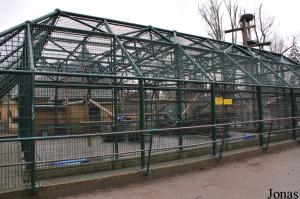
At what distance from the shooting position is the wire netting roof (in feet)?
22.6

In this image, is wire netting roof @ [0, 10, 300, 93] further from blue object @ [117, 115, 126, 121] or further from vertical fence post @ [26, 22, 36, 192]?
Answer: blue object @ [117, 115, 126, 121]

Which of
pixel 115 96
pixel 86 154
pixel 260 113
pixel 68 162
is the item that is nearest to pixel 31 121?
pixel 68 162

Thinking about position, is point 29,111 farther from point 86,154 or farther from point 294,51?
point 294,51

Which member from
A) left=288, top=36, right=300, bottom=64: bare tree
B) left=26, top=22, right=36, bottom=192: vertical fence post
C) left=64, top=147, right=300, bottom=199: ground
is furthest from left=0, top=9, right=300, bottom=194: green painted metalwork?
left=288, top=36, right=300, bottom=64: bare tree

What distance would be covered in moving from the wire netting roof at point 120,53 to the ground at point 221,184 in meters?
2.30

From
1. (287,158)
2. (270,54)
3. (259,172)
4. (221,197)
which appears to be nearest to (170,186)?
(221,197)

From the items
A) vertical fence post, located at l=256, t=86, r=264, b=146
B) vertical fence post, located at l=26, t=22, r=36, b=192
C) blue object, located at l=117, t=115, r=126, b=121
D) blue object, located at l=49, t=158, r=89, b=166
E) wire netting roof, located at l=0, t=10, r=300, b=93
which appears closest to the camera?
vertical fence post, located at l=26, t=22, r=36, b=192

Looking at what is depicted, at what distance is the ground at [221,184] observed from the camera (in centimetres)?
536

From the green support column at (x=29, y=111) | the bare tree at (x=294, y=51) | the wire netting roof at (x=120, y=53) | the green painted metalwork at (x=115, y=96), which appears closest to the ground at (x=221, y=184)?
the green painted metalwork at (x=115, y=96)

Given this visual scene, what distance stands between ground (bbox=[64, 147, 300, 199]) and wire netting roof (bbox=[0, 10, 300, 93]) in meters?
2.30

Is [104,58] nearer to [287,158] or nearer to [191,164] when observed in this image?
[191,164]

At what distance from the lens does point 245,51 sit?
473 inches

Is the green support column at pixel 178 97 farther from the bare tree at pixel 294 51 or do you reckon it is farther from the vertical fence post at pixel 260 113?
the bare tree at pixel 294 51

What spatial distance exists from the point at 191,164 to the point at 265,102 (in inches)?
186
